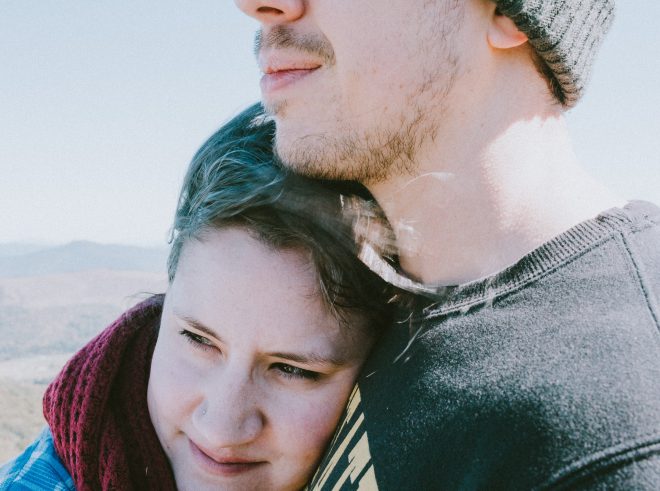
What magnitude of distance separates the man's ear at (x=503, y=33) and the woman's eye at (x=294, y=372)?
2.90 ft

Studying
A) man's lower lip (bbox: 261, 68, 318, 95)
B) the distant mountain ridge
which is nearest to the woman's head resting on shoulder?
man's lower lip (bbox: 261, 68, 318, 95)

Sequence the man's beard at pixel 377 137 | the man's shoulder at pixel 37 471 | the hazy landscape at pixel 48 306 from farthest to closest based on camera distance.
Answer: the hazy landscape at pixel 48 306 < the man's shoulder at pixel 37 471 < the man's beard at pixel 377 137

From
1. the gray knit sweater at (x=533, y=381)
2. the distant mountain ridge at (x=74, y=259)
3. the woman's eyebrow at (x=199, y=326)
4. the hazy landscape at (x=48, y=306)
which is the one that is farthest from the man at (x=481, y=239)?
the distant mountain ridge at (x=74, y=259)

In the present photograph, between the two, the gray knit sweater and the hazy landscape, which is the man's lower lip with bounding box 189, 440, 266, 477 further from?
the hazy landscape

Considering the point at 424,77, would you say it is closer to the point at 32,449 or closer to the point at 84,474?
the point at 84,474

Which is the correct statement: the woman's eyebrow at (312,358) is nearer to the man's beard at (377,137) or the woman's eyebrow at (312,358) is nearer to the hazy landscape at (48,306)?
the man's beard at (377,137)

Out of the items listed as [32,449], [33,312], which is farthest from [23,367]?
[32,449]

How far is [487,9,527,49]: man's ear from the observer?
1377mm

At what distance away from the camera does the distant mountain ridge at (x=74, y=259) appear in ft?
190

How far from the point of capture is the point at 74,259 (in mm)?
59906

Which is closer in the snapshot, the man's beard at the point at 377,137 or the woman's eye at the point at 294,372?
the man's beard at the point at 377,137

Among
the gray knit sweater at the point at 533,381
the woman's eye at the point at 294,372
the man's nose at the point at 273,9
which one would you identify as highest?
the man's nose at the point at 273,9

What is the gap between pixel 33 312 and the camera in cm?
4916

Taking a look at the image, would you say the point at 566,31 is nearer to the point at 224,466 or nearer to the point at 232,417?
the point at 232,417
